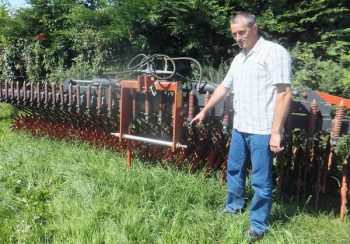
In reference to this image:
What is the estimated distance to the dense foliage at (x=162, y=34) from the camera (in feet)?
21.0

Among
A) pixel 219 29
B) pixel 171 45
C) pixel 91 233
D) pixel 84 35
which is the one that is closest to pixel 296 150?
pixel 91 233

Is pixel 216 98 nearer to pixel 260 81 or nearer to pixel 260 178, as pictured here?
pixel 260 81

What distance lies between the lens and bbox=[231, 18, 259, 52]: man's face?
9.64ft

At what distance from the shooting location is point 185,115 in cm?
391

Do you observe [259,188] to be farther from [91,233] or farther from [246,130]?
[91,233]

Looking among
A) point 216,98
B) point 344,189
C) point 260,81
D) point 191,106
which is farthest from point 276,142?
point 191,106

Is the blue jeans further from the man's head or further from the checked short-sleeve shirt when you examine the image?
the man's head

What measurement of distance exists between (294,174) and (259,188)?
986 mm

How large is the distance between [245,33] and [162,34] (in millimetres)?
5327

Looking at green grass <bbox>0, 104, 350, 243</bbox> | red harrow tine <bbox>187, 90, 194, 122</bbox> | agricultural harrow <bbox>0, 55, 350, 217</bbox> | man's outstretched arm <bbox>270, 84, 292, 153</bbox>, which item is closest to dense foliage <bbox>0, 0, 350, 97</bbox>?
agricultural harrow <bbox>0, 55, 350, 217</bbox>

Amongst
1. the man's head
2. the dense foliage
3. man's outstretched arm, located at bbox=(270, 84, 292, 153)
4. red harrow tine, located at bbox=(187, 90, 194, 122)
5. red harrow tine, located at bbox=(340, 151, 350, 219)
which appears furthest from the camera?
the dense foliage

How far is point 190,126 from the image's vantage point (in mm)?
3941

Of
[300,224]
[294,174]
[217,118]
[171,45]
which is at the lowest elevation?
[300,224]

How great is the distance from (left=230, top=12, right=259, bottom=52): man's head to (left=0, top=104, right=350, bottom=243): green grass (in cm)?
132
